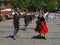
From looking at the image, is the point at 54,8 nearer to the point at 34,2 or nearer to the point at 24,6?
the point at 34,2

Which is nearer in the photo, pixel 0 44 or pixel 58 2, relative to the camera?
pixel 0 44

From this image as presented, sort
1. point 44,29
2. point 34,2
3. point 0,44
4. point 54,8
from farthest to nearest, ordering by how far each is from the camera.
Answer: point 54,8 → point 34,2 → point 44,29 → point 0,44

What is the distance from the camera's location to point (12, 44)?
Answer: 14883mm

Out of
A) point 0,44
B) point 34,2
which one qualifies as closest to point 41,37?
point 0,44

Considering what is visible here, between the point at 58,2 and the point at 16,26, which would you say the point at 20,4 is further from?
the point at 16,26

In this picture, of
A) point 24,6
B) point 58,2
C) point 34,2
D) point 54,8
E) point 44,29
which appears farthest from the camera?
point 58,2

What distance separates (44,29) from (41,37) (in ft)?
3.08

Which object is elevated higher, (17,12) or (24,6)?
(17,12)

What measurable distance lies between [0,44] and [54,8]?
63.3m

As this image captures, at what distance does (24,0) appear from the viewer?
6556 cm

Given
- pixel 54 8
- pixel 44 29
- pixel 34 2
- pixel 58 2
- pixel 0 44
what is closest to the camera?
pixel 0 44

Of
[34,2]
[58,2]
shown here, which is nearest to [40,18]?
[34,2]

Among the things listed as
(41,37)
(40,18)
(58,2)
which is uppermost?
(40,18)

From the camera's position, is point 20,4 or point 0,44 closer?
point 0,44
